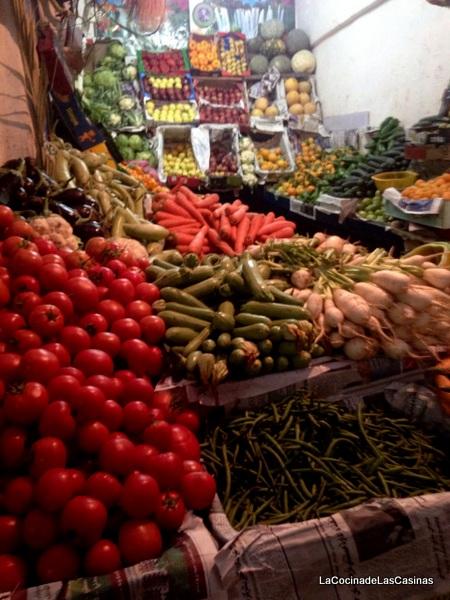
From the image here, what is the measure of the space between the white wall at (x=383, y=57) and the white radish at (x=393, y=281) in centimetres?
466

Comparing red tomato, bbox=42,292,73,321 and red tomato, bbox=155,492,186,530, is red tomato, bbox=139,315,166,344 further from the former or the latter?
red tomato, bbox=155,492,186,530

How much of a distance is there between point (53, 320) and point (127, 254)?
2.84 ft

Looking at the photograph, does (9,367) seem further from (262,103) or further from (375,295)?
(262,103)

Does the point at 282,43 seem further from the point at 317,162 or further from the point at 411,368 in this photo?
Answer: the point at 411,368

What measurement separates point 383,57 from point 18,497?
7728 mm

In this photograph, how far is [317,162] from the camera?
7.79 m

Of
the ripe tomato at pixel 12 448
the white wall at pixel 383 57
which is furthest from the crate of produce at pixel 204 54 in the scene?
the ripe tomato at pixel 12 448

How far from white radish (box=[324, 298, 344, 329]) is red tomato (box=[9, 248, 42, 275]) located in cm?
132

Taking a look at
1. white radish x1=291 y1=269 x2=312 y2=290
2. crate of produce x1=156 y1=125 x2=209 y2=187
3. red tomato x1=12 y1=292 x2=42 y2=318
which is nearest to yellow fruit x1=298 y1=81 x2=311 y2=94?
crate of produce x1=156 y1=125 x2=209 y2=187

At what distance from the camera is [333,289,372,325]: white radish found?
2.29m

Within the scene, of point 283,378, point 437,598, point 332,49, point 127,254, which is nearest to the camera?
point 437,598

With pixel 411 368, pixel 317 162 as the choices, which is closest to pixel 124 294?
pixel 411 368

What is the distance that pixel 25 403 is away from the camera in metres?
1.48

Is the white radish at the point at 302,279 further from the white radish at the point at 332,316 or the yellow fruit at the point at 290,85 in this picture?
the yellow fruit at the point at 290,85
